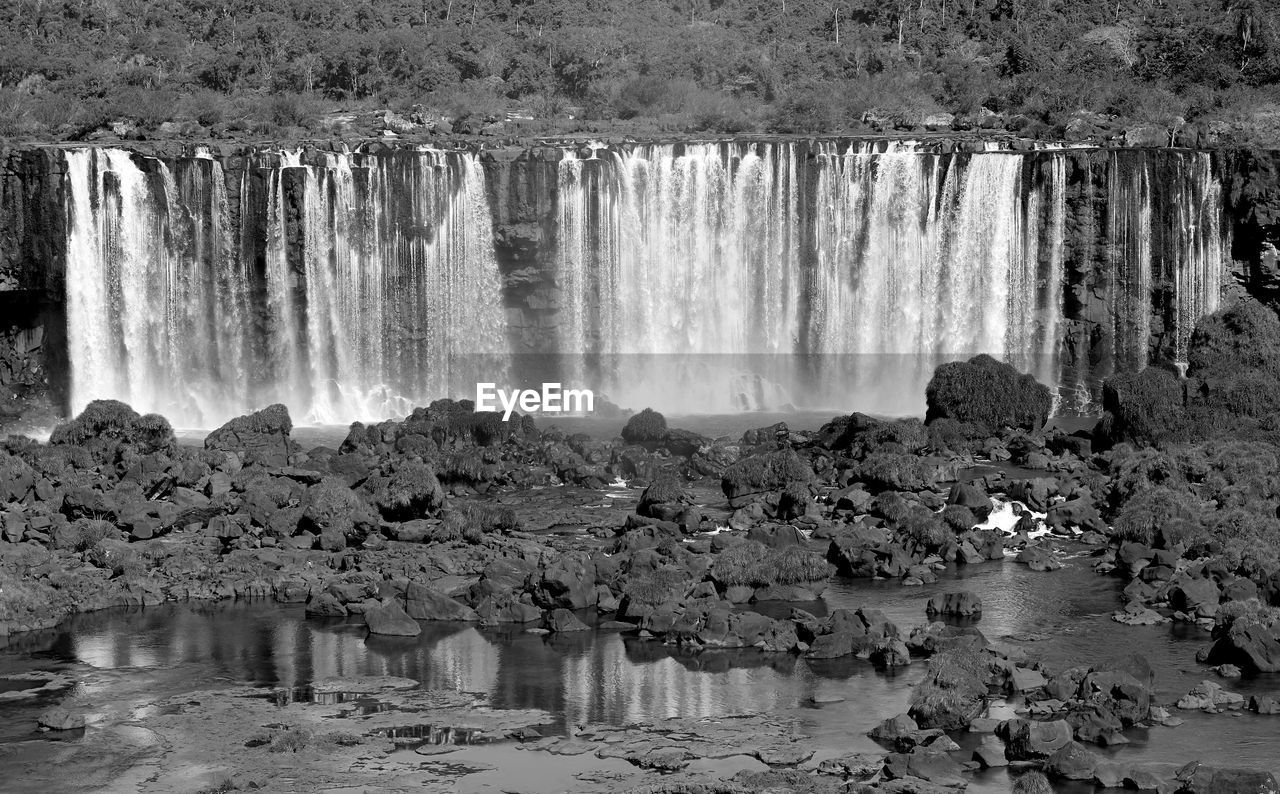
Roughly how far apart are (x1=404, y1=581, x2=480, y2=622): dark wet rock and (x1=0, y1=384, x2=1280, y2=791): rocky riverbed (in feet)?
0.18

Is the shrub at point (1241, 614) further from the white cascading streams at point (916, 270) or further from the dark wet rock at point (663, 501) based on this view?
the white cascading streams at point (916, 270)

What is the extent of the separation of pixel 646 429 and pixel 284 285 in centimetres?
1960

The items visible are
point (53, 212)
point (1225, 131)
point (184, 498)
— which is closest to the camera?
point (184, 498)

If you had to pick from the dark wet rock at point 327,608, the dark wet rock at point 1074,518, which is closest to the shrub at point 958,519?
the dark wet rock at point 1074,518

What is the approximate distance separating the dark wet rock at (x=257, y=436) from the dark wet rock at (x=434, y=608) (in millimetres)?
15712

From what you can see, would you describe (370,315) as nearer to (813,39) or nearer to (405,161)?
(405,161)

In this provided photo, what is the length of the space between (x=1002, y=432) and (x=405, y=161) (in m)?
26.8

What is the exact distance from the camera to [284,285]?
74.4 metres

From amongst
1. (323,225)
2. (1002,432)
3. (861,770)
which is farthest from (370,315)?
(861,770)

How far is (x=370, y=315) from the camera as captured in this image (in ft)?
247

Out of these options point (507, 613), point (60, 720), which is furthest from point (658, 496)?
point (60, 720)

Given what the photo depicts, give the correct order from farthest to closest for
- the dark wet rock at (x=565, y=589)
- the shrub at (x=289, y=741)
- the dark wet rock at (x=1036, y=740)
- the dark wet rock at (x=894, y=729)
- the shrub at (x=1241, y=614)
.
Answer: the dark wet rock at (x=565, y=589)
the shrub at (x=1241, y=614)
the shrub at (x=289, y=741)
the dark wet rock at (x=894, y=729)
the dark wet rock at (x=1036, y=740)

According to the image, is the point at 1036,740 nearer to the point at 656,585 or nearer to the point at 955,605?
the point at 955,605

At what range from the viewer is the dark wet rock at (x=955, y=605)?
43062mm
